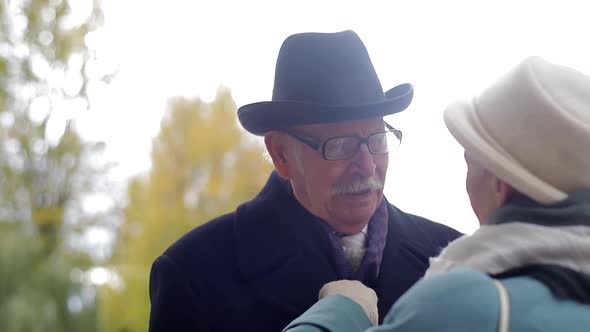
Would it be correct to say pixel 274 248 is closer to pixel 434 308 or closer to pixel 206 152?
pixel 434 308

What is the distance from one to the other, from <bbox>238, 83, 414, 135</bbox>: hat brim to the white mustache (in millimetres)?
122

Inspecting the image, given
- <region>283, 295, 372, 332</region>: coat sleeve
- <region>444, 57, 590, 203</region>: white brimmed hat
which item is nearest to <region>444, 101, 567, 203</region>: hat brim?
<region>444, 57, 590, 203</region>: white brimmed hat

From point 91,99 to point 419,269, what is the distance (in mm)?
7346

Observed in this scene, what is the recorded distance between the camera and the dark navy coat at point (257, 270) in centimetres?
179

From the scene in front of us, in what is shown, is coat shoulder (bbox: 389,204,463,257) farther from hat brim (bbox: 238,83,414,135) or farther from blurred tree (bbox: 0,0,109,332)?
blurred tree (bbox: 0,0,109,332)

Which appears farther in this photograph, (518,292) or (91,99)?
(91,99)

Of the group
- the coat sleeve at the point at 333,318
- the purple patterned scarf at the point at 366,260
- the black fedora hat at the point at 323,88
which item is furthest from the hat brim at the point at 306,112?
the coat sleeve at the point at 333,318

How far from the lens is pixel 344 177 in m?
1.73

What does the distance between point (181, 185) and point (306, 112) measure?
→ 611 centimetres

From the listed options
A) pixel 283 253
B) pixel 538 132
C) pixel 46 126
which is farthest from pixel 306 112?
pixel 46 126

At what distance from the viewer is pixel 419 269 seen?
190cm

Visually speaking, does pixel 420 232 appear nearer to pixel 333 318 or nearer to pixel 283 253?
pixel 283 253

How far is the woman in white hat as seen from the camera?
103cm

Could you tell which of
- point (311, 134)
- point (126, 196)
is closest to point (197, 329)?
point (311, 134)
